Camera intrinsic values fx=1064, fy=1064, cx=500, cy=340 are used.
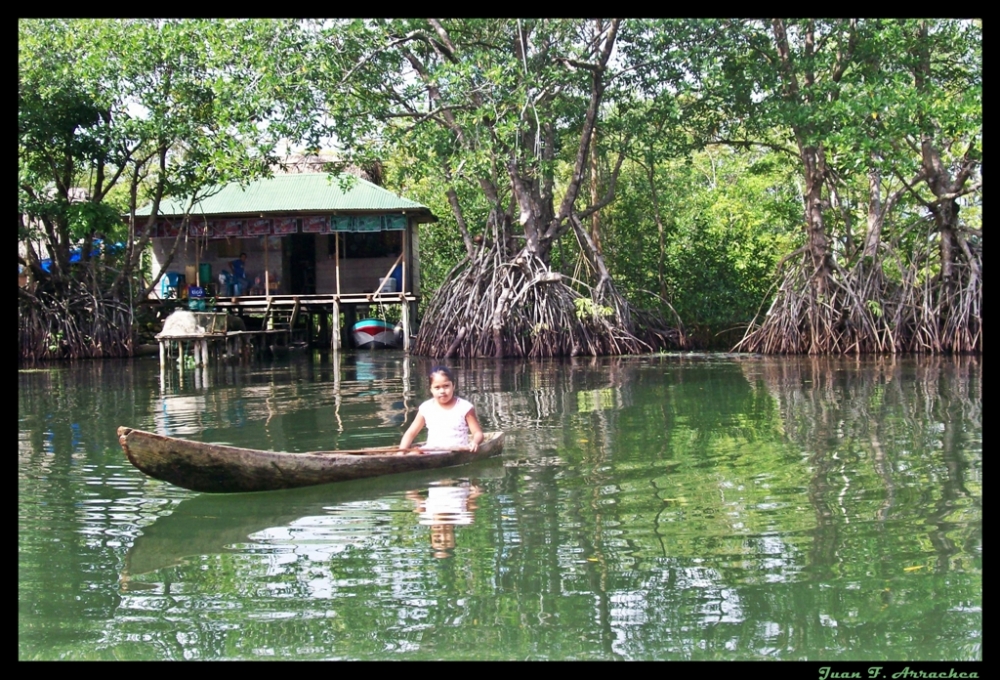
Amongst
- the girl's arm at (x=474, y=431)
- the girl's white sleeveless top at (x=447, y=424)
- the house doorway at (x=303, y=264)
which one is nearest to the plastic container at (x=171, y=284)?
the house doorway at (x=303, y=264)

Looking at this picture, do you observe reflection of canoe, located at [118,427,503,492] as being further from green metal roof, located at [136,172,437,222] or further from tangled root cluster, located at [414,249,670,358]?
green metal roof, located at [136,172,437,222]

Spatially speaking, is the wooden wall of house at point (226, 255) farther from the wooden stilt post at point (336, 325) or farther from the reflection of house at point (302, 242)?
the wooden stilt post at point (336, 325)

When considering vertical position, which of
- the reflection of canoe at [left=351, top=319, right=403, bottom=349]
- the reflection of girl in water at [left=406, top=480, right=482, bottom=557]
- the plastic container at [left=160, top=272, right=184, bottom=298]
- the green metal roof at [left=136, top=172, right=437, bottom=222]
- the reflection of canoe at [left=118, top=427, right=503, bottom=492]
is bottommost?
the reflection of girl in water at [left=406, top=480, right=482, bottom=557]

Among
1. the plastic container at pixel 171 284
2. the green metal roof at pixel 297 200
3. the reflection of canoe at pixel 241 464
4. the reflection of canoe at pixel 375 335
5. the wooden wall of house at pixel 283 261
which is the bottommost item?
the reflection of canoe at pixel 241 464

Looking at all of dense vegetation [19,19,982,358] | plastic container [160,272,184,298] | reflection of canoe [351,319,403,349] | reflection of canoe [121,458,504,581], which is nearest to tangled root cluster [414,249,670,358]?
dense vegetation [19,19,982,358]

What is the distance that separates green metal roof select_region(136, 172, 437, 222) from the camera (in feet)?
71.9

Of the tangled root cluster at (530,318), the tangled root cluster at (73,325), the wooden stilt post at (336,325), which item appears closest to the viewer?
the tangled root cluster at (530,318)

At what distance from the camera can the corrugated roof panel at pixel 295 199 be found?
22.0 metres

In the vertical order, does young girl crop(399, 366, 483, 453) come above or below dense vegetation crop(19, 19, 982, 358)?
below

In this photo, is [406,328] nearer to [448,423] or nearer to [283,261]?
[283,261]

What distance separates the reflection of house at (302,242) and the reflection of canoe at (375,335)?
63 centimetres

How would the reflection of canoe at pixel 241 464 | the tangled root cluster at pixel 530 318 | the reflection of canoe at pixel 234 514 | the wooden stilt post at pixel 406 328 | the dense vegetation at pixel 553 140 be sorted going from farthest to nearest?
the wooden stilt post at pixel 406 328 → the tangled root cluster at pixel 530 318 → the dense vegetation at pixel 553 140 → the reflection of canoe at pixel 241 464 → the reflection of canoe at pixel 234 514

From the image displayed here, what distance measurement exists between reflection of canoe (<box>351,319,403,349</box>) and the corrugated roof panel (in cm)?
286

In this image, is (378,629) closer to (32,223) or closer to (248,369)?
(248,369)
